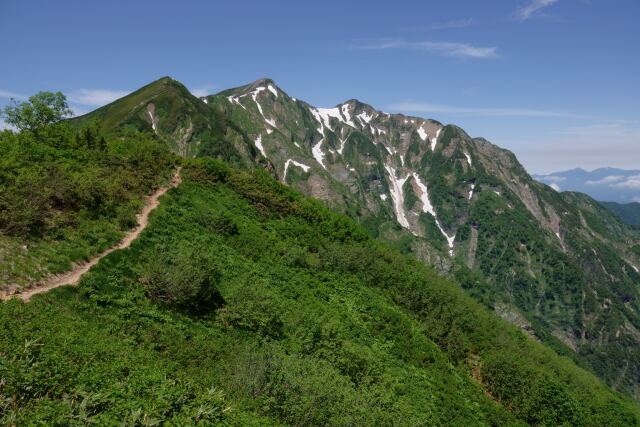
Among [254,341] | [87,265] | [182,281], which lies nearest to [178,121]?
[87,265]

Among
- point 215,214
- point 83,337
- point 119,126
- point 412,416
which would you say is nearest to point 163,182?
point 215,214

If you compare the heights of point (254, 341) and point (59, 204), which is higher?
point (59, 204)

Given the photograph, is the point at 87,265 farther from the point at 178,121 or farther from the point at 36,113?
the point at 178,121

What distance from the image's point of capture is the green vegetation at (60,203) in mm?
19469

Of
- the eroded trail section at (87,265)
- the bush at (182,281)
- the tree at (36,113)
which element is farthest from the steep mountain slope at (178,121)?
the bush at (182,281)

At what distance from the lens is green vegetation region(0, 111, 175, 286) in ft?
63.9

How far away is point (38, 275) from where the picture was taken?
18125 millimetres

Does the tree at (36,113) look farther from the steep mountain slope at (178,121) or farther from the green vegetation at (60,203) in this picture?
the steep mountain slope at (178,121)

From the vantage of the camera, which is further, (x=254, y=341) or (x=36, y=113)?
(x=36, y=113)

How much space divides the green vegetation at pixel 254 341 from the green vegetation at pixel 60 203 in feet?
7.42

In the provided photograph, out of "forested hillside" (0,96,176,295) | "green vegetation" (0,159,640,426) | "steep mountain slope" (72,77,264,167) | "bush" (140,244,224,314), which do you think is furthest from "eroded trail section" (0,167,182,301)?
"steep mountain slope" (72,77,264,167)

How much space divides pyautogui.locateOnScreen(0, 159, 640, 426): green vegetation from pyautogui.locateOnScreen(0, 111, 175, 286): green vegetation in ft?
7.42

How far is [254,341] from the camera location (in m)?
21.6

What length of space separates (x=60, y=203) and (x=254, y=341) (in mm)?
18283
